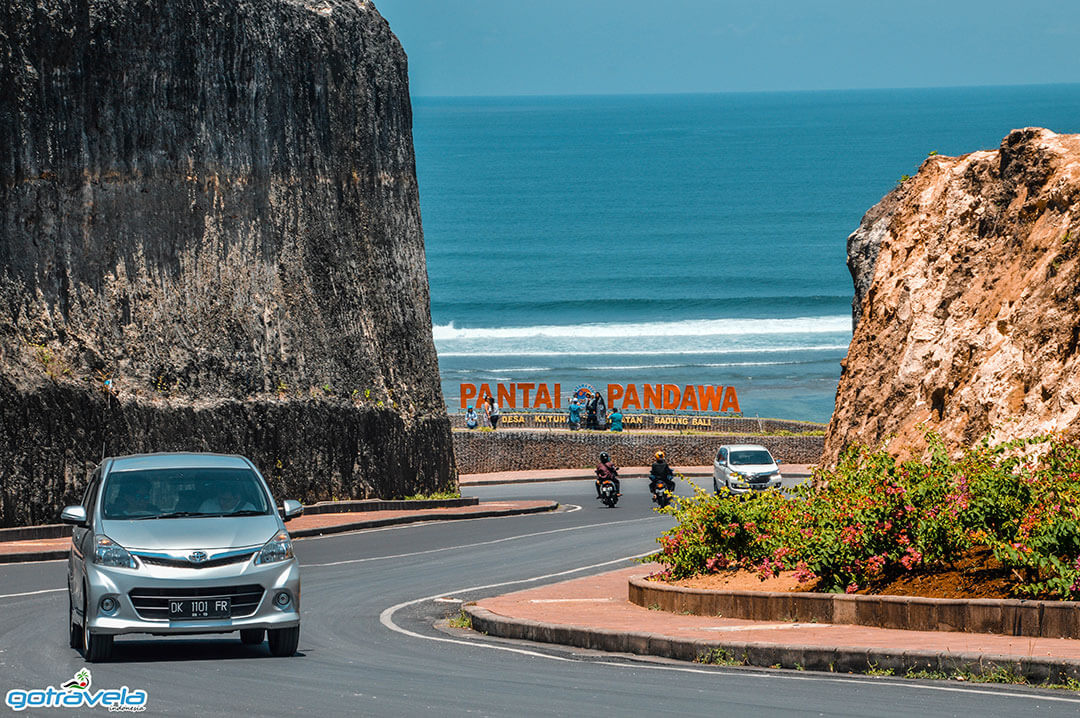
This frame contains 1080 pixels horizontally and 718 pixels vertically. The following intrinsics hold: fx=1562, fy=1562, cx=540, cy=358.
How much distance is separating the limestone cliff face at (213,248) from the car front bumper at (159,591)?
47.9 ft

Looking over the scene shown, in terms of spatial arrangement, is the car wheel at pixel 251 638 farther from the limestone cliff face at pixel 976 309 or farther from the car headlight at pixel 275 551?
the limestone cliff face at pixel 976 309

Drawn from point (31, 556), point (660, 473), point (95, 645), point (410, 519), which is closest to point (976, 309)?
point (95, 645)

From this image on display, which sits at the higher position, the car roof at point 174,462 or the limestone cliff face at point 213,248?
the limestone cliff face at point 213,248

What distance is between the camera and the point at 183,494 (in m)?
14.0

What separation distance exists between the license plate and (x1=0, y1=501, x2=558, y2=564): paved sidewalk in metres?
11.9

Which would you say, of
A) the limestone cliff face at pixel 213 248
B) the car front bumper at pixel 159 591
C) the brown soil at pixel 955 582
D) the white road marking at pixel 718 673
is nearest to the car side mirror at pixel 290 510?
the car front bumper at pixel 159 591

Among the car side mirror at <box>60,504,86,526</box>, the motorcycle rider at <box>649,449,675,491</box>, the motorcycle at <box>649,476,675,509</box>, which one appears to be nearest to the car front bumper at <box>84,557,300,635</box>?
the car side mirror at <box>60,504,86,526</box>

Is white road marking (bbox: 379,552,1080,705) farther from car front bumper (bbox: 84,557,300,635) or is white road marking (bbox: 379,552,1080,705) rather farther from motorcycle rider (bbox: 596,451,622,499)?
motorcycle rider (bbox: 596,451,622,499)

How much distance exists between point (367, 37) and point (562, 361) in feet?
170

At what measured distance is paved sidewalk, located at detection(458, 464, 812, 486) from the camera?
46.6 metres

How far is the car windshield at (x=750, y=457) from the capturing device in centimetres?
4044

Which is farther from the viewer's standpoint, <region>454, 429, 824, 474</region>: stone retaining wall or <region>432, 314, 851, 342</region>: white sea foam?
<region>432, 314, 851, 342</region>: white sea foam

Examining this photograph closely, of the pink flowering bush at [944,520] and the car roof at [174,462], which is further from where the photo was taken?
the car roof at [174,462]

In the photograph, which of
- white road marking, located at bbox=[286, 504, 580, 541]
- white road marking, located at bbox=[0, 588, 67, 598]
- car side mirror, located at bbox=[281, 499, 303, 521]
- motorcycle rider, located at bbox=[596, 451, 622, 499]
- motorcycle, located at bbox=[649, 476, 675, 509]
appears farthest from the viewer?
motorcycle rider, located at bbox=[596, 451, 622, 499]
